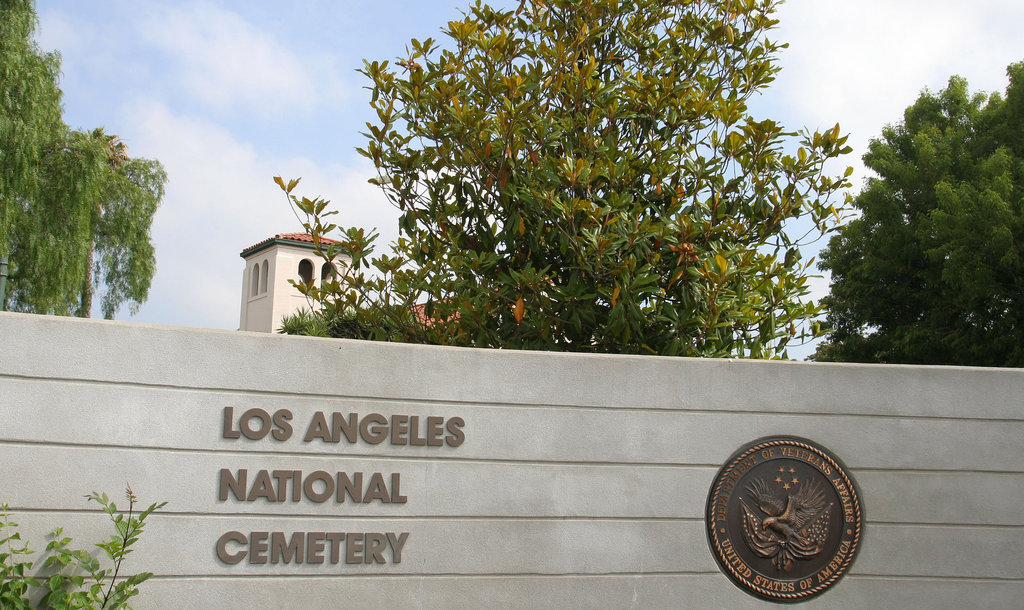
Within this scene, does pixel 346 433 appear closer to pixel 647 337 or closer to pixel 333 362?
pixel 333 362

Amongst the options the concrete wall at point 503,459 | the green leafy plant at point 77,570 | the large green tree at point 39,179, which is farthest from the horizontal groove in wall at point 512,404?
the large green tree at point 39,179

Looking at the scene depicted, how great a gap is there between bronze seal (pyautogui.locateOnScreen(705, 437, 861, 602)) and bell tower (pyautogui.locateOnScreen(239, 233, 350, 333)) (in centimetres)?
3095

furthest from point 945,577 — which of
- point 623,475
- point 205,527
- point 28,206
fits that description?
point 28,206

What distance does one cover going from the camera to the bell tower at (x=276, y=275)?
3609 centimetres

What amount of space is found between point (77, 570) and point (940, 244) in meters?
20.5

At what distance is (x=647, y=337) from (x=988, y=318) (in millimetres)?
16825

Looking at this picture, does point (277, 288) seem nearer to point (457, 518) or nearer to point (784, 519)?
point (457, 518)

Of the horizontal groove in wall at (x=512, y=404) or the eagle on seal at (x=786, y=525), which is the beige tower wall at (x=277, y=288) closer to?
→ the horizontal groove in wall at (x=512, y=404)

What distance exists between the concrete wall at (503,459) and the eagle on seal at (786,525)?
287 millimetres

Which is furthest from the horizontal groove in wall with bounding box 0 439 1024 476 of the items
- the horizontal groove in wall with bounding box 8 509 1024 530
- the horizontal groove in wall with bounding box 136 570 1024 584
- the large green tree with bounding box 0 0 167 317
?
the large green tree with bounding box 0 0 167 317

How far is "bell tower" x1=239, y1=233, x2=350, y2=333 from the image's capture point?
36.1 metres

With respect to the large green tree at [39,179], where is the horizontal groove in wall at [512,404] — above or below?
below

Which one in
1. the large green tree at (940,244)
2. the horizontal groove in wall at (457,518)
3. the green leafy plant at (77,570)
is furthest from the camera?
the large green tree at (940,244)

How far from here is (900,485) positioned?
559 cm
